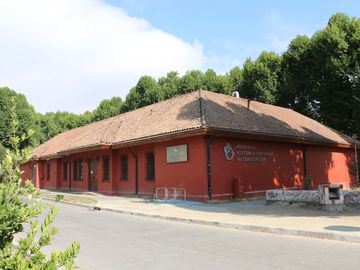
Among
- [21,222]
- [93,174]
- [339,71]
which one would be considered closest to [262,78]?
[339,71]

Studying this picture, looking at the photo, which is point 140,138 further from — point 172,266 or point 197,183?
point 172,266

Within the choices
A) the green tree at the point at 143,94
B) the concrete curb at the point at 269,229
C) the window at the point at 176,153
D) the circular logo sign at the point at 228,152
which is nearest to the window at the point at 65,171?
the window at the point at 176,153

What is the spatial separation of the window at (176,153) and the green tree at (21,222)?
15971mm

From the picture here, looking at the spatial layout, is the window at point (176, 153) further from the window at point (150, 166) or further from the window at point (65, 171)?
the window at point (65, 171)

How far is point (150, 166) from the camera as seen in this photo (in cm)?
2269

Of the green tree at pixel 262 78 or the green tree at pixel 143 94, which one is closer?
the green tree at pixel 262 78

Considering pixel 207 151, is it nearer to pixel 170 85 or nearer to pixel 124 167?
pixel 124 167

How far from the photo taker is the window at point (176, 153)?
1975 centimetres

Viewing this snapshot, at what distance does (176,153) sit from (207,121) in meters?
2.50

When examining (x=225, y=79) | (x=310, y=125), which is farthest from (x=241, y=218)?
(x=225, y=79)

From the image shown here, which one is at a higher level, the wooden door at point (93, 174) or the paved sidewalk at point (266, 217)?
the wooden door at point (93, 174)

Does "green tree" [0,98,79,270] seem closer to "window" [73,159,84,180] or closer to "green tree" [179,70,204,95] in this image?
"window" [73,159,84,180]

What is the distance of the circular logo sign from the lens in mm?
19531

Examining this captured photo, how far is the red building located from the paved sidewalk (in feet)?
5.68
